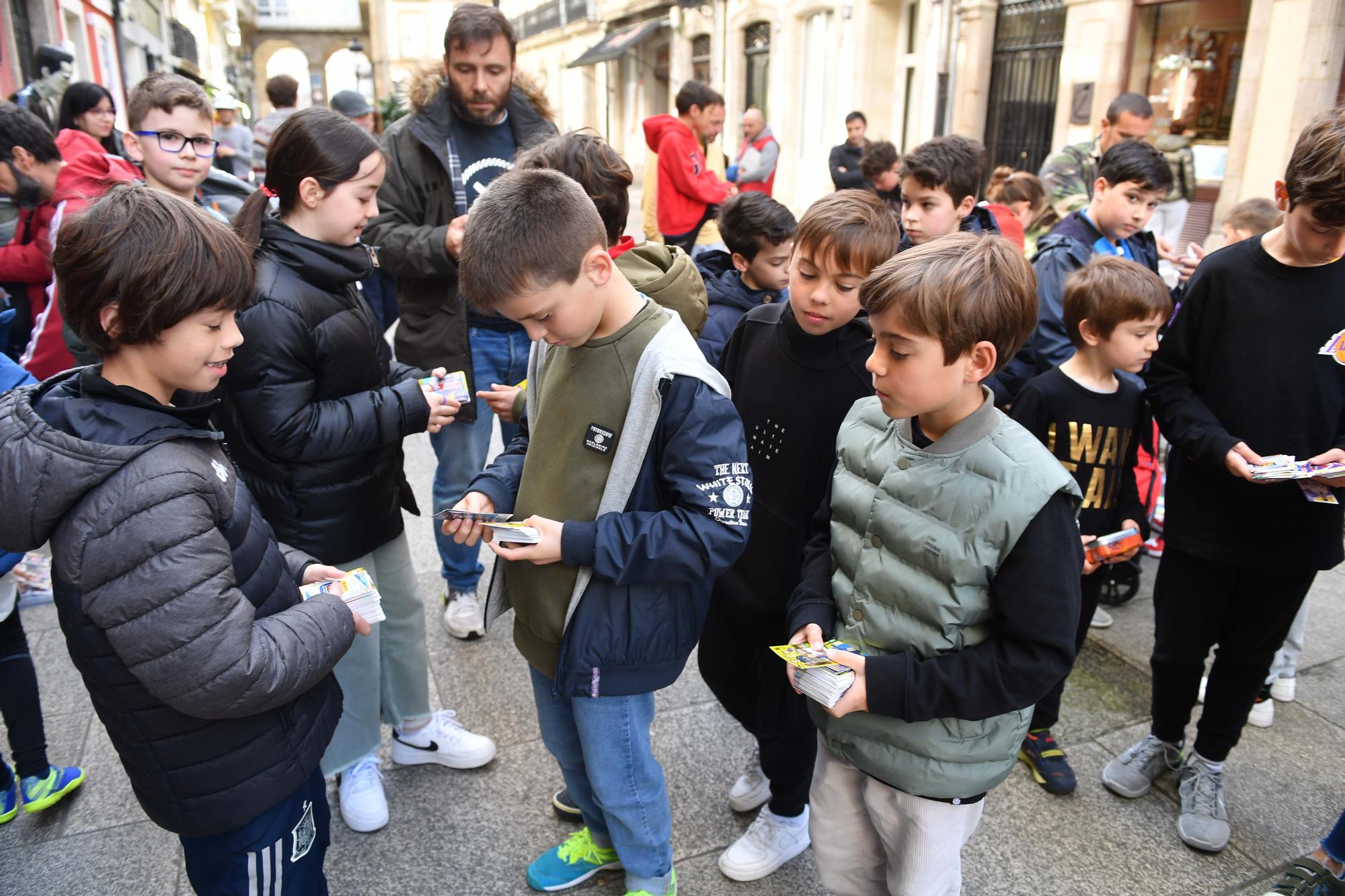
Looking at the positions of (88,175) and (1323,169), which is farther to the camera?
(88,175)

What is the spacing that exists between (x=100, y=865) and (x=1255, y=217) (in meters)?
5.18

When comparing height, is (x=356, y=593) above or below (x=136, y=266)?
below

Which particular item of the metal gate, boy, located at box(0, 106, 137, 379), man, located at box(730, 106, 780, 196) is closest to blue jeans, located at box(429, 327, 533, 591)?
boy, located at box(0, 106, 137, 379)

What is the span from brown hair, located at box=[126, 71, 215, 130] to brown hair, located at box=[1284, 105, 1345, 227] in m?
3.79

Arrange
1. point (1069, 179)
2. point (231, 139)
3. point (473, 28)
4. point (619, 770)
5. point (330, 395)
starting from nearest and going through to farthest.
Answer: point (619, 770), point (330, 395), point (473, 28), point (1069, 179), point (231, 139)

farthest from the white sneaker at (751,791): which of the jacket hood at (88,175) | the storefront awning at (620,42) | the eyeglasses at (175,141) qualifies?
the storefront awning at (620,42)

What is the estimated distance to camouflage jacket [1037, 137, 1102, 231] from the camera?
15.4 feet

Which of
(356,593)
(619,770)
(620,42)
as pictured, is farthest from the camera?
(620,42)

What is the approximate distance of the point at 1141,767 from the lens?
284 centimetres

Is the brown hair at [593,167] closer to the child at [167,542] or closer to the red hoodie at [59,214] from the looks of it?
the child at [167,542]

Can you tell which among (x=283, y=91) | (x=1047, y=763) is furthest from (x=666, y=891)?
(x=283, y=91)

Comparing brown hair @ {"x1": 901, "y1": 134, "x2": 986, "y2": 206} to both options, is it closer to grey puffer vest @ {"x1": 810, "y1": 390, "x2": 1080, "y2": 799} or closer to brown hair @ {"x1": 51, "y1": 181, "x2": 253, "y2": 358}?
grey puffer vest @ {"x1": 810, "y1": 390, "x2": 1080, "y2": 799}

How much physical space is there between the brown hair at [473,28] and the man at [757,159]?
7.49 meters

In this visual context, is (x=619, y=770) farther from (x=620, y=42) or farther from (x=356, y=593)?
(x=620, y=42)
